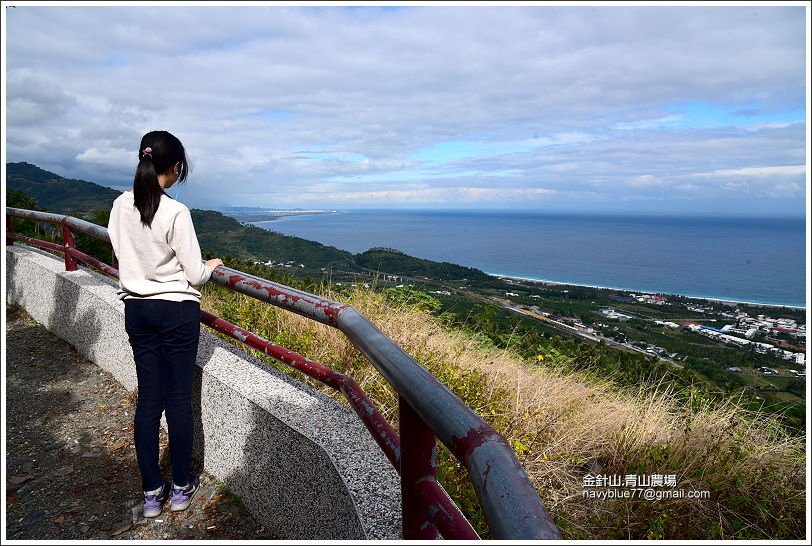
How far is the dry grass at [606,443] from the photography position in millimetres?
3525

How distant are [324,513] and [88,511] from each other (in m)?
1.60

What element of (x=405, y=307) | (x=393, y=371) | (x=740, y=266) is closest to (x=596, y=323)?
(x=405, y=307)

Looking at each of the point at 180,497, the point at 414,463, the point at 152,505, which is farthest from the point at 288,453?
the point at 414,463

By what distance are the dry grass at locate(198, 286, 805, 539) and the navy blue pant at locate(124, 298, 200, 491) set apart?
4.58 ft

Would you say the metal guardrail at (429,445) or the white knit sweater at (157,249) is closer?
the metal guardrail at (429,445)

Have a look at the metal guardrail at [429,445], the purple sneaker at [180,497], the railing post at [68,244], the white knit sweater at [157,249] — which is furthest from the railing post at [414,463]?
the railing post at [68,244]

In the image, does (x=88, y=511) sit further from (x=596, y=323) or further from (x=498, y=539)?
(x=596, y=323)

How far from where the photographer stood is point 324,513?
2.25 meters

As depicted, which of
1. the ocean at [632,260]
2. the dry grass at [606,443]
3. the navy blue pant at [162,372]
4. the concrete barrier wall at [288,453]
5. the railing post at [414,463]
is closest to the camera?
the railing post at [414,463]

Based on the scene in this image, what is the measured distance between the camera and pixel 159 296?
2.59 meters

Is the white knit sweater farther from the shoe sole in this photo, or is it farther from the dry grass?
the dry grass

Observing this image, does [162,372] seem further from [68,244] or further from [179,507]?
[68,244]

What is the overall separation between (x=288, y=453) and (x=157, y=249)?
117cm

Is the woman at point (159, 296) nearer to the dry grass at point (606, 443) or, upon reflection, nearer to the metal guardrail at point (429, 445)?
the metal guardrail at point (429, 445)
